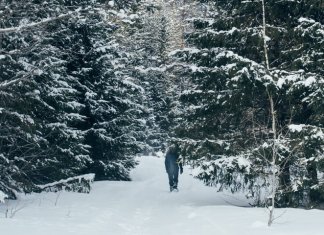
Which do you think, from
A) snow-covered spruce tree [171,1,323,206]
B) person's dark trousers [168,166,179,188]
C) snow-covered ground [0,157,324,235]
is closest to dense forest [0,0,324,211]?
snow-covered spruce tree [171,1,323,206]

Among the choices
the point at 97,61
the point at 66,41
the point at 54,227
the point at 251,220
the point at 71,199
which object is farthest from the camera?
the point at 97,61

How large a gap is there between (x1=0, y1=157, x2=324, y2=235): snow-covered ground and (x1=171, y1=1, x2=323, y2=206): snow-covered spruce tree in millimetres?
1117

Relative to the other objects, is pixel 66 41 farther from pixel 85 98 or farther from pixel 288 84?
pixel 288 84

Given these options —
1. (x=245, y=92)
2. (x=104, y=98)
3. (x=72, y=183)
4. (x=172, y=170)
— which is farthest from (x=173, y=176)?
(x=245, y=92)

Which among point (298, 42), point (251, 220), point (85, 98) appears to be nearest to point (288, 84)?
point (298, 42)

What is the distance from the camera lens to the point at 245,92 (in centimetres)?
1059

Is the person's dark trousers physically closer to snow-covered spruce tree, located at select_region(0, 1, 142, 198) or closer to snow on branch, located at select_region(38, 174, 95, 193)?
snow-covered spruce tree, located at select_region(0, 1, 142, 198)

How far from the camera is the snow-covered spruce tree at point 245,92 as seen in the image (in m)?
9.88

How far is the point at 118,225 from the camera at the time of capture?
9.09m

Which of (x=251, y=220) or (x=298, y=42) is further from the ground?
(x=298, y=42)

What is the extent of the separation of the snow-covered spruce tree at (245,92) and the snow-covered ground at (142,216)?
1.12 metres

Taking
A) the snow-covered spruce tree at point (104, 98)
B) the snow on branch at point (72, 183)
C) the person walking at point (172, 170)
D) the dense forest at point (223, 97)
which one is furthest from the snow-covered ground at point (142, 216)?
the snow-covered spruce tree at point (104, 98)

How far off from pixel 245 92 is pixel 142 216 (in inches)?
156

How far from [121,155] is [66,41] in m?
5.87
